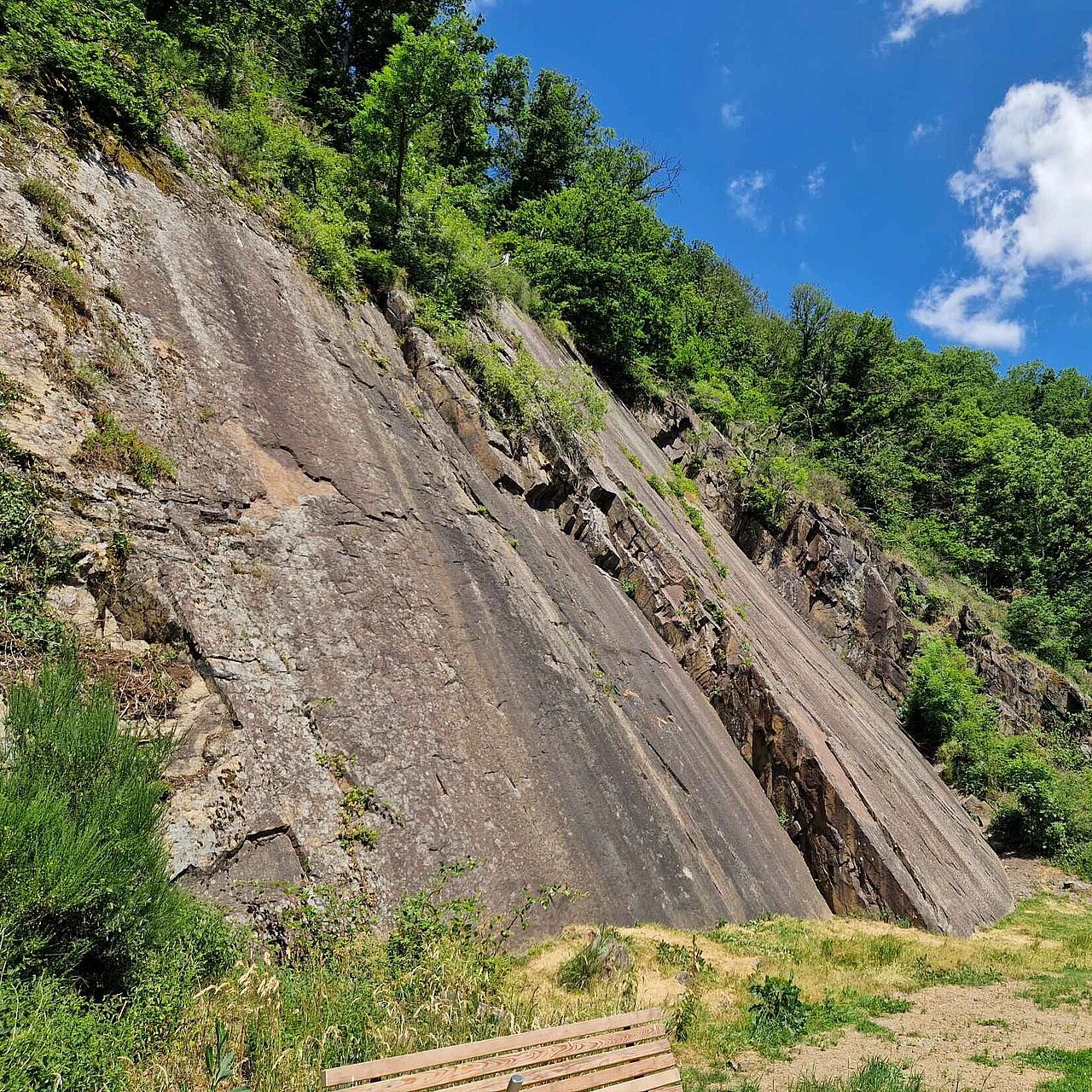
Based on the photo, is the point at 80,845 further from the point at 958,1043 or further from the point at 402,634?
the point at 958,1043

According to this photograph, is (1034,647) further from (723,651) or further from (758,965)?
(758,965)

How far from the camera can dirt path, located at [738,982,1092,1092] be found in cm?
488

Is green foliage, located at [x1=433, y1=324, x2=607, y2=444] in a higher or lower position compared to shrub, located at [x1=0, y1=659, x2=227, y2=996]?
higher

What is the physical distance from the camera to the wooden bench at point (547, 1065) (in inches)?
114

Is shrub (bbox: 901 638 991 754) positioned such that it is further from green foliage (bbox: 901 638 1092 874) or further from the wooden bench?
the wooden bench

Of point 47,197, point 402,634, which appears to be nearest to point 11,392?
point 47,197

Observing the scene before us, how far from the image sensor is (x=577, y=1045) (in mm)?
3518

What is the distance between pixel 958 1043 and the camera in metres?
5.73

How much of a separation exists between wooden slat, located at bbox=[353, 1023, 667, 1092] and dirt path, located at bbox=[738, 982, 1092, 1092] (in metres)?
1.60

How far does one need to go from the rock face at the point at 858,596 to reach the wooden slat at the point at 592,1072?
18293 mm

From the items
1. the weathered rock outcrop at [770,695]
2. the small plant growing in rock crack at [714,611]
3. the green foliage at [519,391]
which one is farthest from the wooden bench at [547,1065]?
the small plant growing in rock crack at [714,611]

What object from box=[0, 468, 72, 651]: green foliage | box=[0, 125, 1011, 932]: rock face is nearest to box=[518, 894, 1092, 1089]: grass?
box=[0, 125, 1011, 932]: rock face

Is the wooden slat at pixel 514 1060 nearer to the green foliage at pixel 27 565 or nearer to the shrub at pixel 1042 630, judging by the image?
the green foliage at pixel 27 565

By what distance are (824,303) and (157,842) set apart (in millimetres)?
42767
